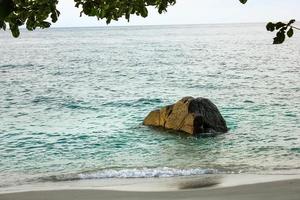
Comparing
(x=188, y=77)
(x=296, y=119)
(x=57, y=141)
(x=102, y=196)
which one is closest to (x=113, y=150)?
(x=57, y=141)

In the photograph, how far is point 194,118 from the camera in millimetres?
18891

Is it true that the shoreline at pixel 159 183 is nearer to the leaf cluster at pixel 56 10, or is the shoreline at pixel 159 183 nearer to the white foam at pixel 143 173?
the white foam at pixel 143 173

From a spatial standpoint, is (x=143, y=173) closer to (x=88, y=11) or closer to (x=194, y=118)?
(x=194, y=118)

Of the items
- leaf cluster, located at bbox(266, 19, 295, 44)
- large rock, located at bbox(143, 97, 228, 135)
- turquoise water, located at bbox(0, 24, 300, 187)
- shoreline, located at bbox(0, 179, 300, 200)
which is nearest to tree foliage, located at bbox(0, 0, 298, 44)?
leaf cluster, located at bbox(266, 19, 295, 44)

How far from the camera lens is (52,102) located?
29.3m

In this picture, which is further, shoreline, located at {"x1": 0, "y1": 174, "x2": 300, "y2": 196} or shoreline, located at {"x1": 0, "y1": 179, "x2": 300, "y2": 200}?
shoreline, located at {"x1": 0, "y1": 174, "x2": 300, "y2": 196}

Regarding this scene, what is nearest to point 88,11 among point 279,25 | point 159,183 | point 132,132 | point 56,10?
point 56,10

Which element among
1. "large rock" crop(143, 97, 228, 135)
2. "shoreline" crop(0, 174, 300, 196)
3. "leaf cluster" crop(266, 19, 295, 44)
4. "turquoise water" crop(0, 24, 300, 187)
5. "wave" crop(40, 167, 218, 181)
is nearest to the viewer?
"leaf cluster" crop(266, 19, 295, 44)

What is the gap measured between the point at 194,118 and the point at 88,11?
14393mm

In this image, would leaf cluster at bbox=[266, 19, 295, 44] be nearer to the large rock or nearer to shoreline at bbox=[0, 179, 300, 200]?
shoreline at bbox=[0, 179, 300, 200]

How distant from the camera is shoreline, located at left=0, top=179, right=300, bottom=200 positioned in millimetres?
9305

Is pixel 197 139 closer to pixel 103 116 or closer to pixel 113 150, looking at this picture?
pixel 113 150

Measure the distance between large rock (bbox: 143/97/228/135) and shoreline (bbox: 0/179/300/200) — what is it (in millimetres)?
8341

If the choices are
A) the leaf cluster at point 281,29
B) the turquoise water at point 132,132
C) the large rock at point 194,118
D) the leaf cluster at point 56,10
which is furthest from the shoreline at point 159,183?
the leaf cluster at point 281,29
